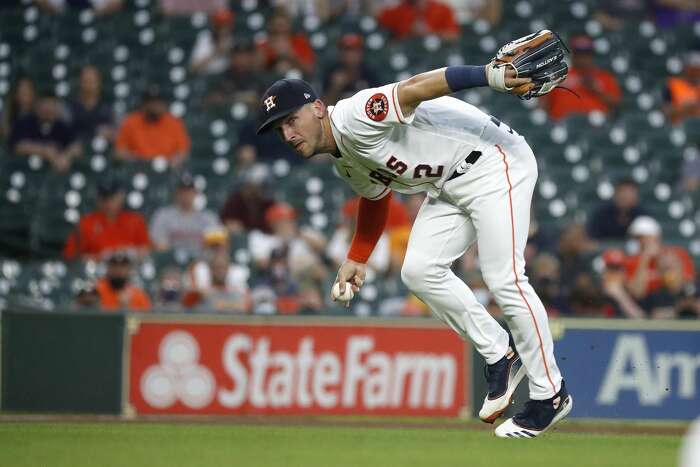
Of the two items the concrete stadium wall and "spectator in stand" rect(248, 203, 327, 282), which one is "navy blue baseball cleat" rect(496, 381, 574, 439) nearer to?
the concrete stadium wall

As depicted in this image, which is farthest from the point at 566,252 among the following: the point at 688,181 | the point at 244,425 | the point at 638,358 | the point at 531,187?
the point at 531,187

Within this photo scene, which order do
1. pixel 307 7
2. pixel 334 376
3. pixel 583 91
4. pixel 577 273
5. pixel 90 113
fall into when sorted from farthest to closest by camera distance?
pixel 307 7 → pixel 583 91 → pixel 90 113 → pixel 577 273 → pixel 334 376

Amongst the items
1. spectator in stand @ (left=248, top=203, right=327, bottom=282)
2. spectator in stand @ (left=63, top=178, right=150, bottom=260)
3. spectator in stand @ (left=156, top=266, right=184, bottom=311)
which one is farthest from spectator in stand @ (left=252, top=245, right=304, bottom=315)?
spectator in stand @ (left=63, top=178, right=150, bottom=260)

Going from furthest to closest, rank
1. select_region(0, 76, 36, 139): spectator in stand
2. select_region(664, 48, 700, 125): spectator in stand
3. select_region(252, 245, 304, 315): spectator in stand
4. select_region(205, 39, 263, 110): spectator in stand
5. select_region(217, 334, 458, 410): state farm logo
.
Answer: select_region(664, 48, 700, 125): spectator in stand → select_region(205, 39, 263, 110): spectator in stand → select_region(0, 76, 36, 139): spectator in stand → select_region(252, 245, 304, 315): spectator in stand → select_region(217, 334, 458, 410): state farm logo

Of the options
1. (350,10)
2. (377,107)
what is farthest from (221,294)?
(350,10)

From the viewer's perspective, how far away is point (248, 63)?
14.1 meters

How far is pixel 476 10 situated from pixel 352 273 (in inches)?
394

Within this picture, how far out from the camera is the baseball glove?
5.86 meters

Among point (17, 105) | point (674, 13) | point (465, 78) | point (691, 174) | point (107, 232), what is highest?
point (674, 13)

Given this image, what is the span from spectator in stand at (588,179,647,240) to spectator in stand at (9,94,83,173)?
17.3 ft

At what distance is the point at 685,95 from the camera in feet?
47.5

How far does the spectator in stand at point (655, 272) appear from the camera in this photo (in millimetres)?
11320

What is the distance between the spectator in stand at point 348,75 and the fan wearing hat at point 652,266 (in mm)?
3395

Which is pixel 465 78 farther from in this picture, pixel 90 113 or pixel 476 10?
pixel 476 10
